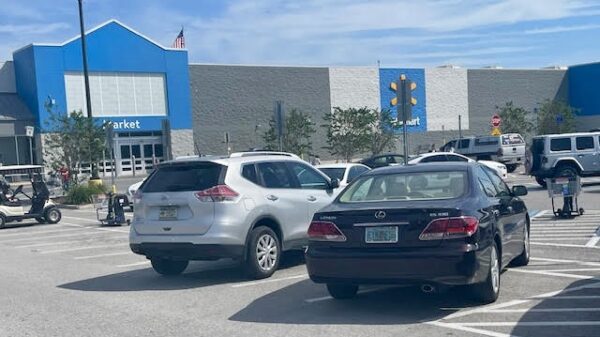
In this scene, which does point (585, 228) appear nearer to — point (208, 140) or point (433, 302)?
point (433, 302)

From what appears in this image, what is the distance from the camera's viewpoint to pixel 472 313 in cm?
752

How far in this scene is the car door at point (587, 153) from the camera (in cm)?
2486

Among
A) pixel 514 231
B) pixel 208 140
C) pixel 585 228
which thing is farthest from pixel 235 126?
pixel 514 231

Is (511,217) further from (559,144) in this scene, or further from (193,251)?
(559,144)

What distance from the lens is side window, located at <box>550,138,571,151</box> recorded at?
24.8 metres

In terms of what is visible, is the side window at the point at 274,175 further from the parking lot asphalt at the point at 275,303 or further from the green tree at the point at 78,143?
the green tree at the point at 78,143

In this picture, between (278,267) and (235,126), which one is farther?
(235,126)

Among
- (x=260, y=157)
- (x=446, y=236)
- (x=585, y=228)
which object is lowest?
(x=585, y=228)

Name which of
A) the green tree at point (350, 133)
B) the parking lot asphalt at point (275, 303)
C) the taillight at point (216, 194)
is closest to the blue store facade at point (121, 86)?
the green tree at point (350, 133)

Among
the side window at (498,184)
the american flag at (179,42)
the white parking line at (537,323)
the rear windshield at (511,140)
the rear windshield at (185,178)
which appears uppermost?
the american flag at (179,42)

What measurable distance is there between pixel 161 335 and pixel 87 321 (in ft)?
3.85

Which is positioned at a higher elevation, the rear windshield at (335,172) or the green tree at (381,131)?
the green tree at (381,131)

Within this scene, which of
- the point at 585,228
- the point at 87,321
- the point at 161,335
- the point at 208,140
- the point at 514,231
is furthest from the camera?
the point at 208,140

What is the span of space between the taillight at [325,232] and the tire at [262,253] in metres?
2.12
